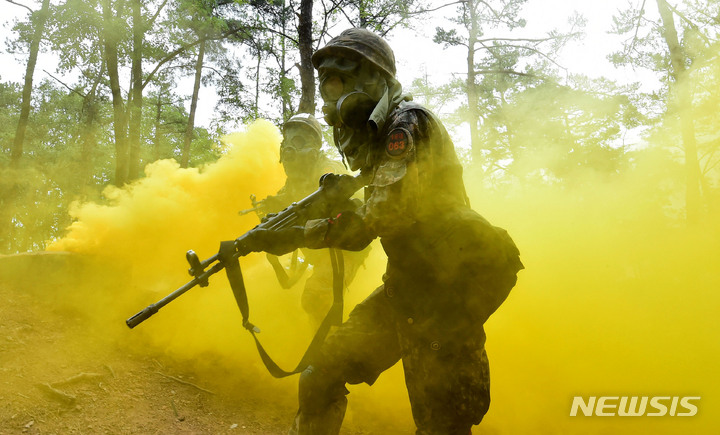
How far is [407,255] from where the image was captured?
242 cm

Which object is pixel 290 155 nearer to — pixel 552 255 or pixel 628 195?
pixel 552 255

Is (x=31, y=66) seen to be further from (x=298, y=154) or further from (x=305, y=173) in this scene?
(x=305, y=173)

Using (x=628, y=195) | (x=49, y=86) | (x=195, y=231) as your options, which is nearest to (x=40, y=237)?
(x=49, y=86)

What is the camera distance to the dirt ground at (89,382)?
388 cm

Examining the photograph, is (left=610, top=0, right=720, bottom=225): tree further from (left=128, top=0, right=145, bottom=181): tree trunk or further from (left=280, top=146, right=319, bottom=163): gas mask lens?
(left=128, top=0, right=145, bottom=181): tree trunk

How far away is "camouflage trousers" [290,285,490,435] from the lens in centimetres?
217

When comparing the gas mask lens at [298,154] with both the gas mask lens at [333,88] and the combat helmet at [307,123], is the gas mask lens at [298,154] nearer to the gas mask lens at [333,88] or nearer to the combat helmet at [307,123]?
the combat helmet at [307,123]

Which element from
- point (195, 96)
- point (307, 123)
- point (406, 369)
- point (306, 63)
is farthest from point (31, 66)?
point (406, 369)

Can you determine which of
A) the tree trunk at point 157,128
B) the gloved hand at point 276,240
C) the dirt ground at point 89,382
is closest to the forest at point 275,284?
the dirt ground at point 89,382

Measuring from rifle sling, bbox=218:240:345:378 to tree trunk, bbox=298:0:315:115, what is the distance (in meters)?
6.09

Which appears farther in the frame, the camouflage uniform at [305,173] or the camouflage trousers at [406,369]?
the camouflage uniform at [305,173]

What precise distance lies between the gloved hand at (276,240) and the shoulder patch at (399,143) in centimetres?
71

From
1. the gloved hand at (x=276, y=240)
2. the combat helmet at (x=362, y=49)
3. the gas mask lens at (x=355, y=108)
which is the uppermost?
the combat helmet at (x=362, y=49)

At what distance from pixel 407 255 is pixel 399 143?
686mm
